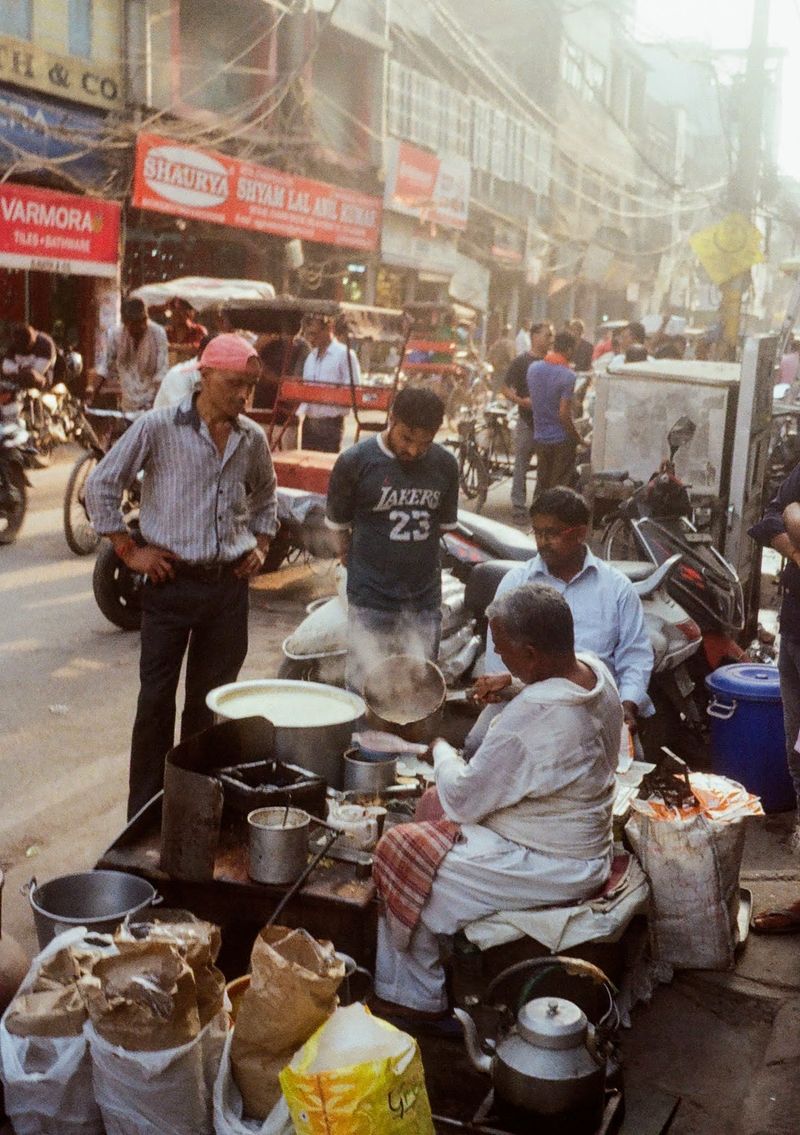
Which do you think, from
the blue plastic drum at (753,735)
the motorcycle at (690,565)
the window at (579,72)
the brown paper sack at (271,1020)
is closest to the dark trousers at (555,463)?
the motorcycle at (690,565)

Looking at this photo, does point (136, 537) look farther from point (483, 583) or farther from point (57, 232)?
point (57, 232)

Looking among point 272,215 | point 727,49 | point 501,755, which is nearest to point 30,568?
point 501,755

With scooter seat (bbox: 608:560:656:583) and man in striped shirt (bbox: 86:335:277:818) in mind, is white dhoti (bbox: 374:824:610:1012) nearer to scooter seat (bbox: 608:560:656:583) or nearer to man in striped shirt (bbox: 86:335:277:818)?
man in striped shirt (bbox: 86:335:277:818)

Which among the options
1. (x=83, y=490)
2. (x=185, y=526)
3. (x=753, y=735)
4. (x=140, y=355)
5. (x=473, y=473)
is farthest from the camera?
(x=473, y=473)

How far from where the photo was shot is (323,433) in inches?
433

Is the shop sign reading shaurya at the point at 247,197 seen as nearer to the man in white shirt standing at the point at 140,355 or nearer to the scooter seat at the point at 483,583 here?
the man in white shirt standing at the point at 140,355

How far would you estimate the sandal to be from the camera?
452 centimetres

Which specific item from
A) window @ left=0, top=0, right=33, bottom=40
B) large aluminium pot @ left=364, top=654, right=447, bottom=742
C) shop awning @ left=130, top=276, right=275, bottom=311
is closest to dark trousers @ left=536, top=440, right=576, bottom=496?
shop awning @ left=130, top=276, right=275, bottom=311

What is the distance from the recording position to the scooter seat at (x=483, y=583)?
683 centimetres

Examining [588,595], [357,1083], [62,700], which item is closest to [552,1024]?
[357,1083]

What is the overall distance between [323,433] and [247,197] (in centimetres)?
→ 1119

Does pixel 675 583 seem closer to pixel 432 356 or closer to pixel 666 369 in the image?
pixel 666 369

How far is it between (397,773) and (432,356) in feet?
60.0

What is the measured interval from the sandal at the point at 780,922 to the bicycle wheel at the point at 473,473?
9.95m
